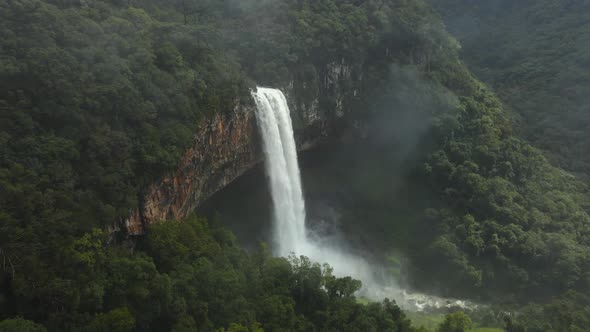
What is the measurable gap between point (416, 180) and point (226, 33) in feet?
61.0

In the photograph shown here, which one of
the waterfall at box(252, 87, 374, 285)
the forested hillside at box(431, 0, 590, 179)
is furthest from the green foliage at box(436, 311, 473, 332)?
the forested hillside at box(431, 0, 590, 179)

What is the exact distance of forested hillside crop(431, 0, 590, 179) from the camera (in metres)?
52.4

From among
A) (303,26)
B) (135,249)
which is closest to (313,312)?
(135,249)

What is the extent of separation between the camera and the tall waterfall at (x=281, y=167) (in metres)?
33.4

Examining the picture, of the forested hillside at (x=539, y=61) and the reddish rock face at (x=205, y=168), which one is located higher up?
the forested hillside at (x=539, y=61)

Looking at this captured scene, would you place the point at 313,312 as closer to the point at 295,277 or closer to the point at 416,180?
the point at 295,277

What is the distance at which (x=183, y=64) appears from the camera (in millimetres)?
29000

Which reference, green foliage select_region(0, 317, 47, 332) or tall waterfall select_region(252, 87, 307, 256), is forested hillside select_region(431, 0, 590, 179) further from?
green foliage select_region(0, 317, 47, 332)

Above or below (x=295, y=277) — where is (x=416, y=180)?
above

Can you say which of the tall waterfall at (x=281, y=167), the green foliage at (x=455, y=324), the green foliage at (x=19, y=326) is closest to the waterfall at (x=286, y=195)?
the tall waterfall at (x=281, y=167)

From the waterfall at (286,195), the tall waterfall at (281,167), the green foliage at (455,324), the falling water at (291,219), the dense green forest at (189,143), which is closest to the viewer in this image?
the dense green forest at (189,143)

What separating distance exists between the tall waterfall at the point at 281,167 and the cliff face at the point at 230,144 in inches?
34.0

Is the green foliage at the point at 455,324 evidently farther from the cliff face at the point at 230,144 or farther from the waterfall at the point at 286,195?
the cliff face at the point at 230,144

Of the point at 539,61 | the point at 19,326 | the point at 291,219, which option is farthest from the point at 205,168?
the point at 539,61
